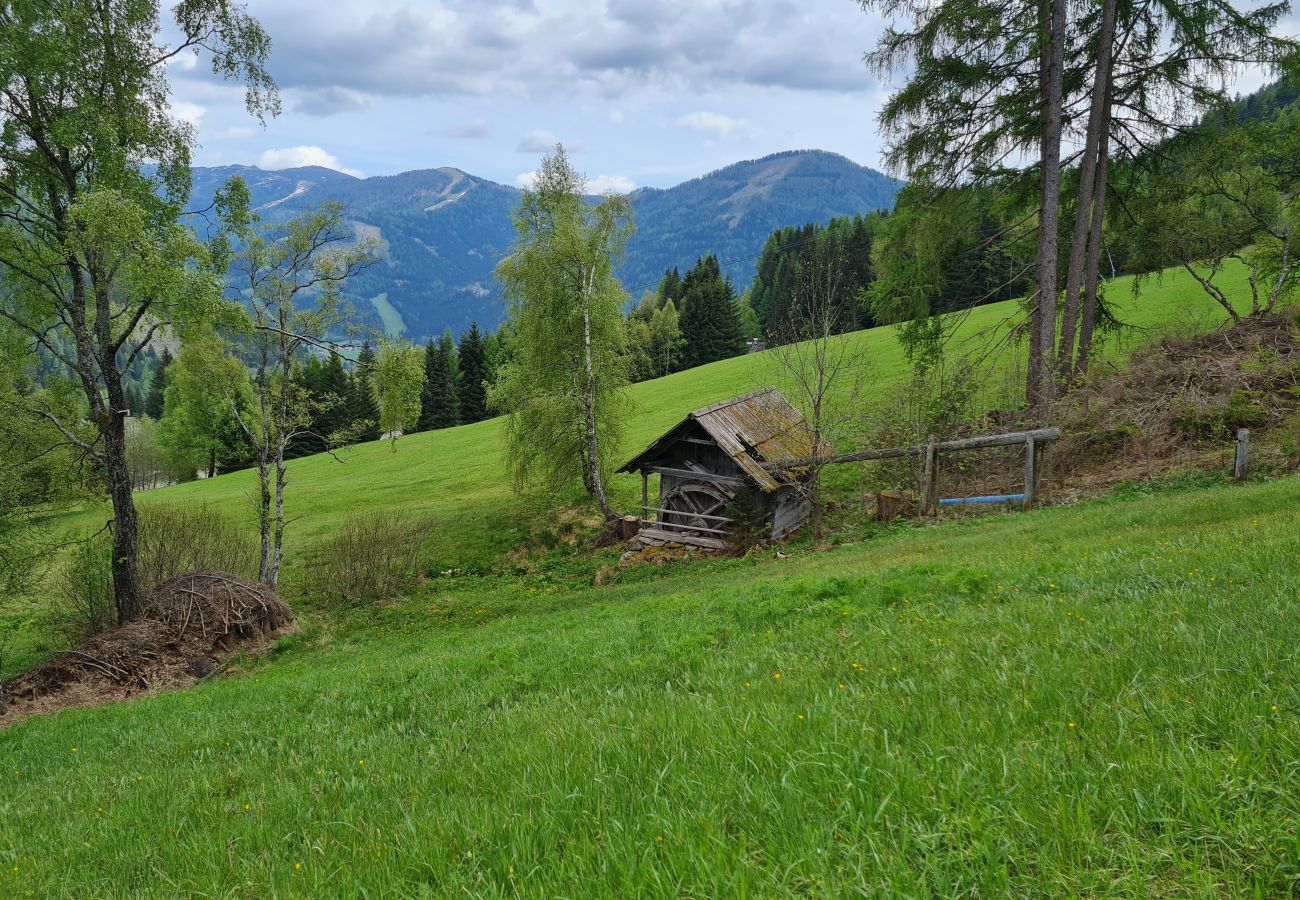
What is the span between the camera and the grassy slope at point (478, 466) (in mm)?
29125

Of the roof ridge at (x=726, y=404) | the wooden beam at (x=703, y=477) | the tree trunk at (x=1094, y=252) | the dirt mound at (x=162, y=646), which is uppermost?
the tree trunk at (x=1094, y=252)

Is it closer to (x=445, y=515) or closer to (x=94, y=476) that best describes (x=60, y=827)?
(x=94, y=476)

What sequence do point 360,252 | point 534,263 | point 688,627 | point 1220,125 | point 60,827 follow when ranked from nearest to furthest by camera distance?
point 60,827 → point 688,627 → point 1220,125 → point 360,252 → point 534,263

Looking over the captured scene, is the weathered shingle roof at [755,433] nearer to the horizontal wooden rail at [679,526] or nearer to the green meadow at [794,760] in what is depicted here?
the horizontal wooden rail at [679,526]

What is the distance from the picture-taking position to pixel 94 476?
1708 centimetres

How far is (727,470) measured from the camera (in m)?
22.4

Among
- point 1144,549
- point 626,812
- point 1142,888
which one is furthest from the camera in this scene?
point 1144,549

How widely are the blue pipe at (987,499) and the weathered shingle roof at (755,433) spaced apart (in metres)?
3.79

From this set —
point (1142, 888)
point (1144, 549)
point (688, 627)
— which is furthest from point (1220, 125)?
point (1142, 888)

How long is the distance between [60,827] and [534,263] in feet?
77.5

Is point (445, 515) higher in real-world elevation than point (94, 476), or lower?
lower

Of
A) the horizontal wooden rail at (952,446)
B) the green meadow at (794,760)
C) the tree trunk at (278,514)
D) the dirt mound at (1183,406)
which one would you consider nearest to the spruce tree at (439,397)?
the tree trunk at (278,514)

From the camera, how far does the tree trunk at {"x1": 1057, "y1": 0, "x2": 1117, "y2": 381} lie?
665 inches

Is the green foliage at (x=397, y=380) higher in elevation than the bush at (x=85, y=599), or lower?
higher
